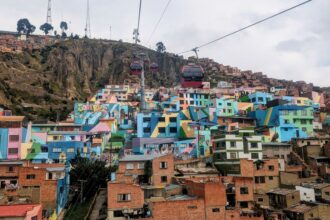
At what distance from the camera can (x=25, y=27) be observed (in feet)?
466

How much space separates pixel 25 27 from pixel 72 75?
143ft

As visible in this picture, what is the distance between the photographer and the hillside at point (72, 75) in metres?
94.1

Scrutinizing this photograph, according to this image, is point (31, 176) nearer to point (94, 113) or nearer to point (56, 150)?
point (56, 150)

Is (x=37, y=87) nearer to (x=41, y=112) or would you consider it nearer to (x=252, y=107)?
(x=41, y=112)

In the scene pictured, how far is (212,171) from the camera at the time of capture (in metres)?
39.4

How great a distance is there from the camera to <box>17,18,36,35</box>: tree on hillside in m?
141

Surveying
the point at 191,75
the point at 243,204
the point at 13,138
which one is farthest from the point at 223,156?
the point at 13,138

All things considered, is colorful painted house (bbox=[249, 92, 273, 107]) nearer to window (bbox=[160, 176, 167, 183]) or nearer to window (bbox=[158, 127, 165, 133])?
window (bbox=[158, 127, 165, 133])

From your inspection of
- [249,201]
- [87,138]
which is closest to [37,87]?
[87,138]

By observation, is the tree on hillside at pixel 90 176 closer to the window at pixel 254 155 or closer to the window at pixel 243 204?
the window at pixel 243 204

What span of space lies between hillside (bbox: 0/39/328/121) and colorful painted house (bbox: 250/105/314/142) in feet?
122

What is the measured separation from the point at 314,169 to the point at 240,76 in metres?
84.6

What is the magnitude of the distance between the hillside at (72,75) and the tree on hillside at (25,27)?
1975 centimetres

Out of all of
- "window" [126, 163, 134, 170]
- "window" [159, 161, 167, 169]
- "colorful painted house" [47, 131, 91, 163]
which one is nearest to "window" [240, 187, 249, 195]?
"window" [159, 161, 167, 169]
